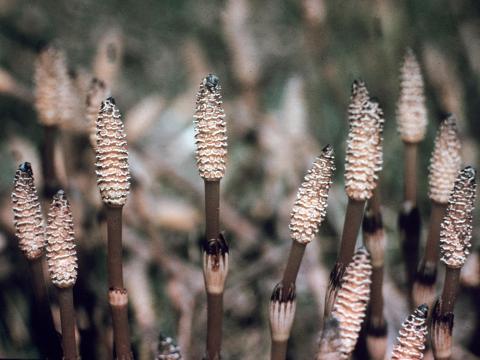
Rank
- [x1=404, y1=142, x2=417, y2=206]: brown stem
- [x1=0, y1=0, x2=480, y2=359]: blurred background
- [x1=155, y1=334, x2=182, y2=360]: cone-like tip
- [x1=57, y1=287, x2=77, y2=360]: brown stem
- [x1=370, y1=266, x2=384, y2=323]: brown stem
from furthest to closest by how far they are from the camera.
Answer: [x1=0, y1=0, x2=480, y2=359]: blurred background → [x1=404, y1=142, x2=417, y2=206]: brown stem → [x1=370, y1=266, x2=384, y2=323]: brown stem → [x1=57, y1=287, x2=77, y2=360]: brown stem → [x1=155, y1=334, x2=182, y2=360]: cone-like tip

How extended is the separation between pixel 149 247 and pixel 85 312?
0.24m

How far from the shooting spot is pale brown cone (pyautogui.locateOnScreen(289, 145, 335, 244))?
63 cm

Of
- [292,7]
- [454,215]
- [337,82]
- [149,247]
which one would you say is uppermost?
[292,7]

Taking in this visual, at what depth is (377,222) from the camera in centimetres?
79

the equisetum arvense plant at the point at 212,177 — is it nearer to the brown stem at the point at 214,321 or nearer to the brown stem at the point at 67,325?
the brown stem at the point at 214,321

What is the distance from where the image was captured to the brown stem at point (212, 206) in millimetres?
675

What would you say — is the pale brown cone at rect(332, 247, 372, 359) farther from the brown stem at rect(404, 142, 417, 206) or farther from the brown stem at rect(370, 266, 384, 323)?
the brown stem at rect(404, 142, 417, 206)

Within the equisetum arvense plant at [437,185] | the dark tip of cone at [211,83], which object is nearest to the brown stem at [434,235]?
the equisetum arvense plant at [437,185]

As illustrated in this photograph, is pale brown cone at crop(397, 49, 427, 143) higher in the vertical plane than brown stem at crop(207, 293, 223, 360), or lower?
higher

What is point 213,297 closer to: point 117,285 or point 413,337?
point 117,285

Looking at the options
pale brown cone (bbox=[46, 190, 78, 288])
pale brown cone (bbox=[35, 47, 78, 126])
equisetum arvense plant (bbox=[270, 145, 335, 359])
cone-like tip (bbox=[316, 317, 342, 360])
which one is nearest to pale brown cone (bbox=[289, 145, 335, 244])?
equisetum arvense plant (bbox=[270, 145, 335, 359])

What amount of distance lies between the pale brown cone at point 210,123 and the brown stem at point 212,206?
0.03 meters

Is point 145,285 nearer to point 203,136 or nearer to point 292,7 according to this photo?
point 203,136

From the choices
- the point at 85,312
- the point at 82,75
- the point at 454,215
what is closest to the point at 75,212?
the point at 85,312
